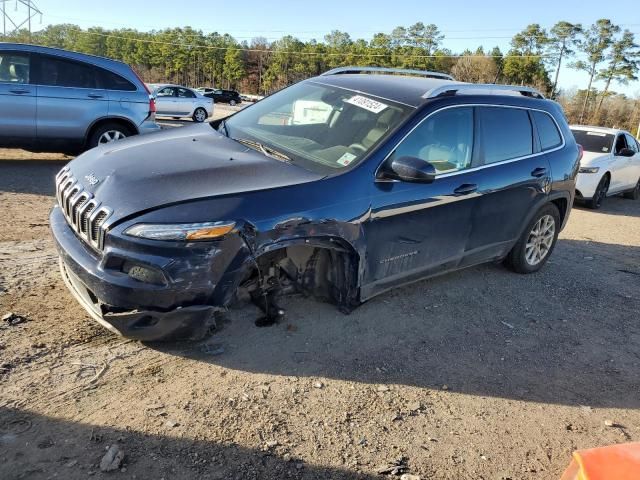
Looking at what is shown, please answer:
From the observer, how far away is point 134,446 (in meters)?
2.59

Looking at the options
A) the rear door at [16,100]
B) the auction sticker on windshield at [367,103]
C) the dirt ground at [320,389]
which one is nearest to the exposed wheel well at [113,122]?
the rear door at [16,100]

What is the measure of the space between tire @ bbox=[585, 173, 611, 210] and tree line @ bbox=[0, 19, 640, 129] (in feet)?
121

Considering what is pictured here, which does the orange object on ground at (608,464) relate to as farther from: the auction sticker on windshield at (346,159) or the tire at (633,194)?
the tire at (633,194)

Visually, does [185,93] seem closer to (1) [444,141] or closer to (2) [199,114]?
(2) [199,114]

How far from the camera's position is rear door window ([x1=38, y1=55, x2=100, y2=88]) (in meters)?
8.48

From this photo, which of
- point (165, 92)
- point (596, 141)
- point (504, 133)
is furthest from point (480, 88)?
point (165, 92)

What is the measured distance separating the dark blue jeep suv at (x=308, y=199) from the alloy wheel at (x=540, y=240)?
0.29ft

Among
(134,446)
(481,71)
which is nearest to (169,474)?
(134,446)

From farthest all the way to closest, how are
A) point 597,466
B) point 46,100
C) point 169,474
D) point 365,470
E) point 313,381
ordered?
1. point 46,100
2. point 313,381
3. point 365,470
4. point 169,474
5. point 597,466

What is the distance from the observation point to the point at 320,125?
4.28 meters

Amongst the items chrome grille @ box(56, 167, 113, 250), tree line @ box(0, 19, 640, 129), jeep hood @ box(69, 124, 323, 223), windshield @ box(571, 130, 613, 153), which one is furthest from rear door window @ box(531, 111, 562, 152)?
tree line @ box(0, 19, 640, 129)

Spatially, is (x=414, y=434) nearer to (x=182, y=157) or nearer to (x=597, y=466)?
(x=597, y=466)

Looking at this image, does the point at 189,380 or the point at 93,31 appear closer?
the point at 189,380

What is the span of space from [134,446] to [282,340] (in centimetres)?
132
